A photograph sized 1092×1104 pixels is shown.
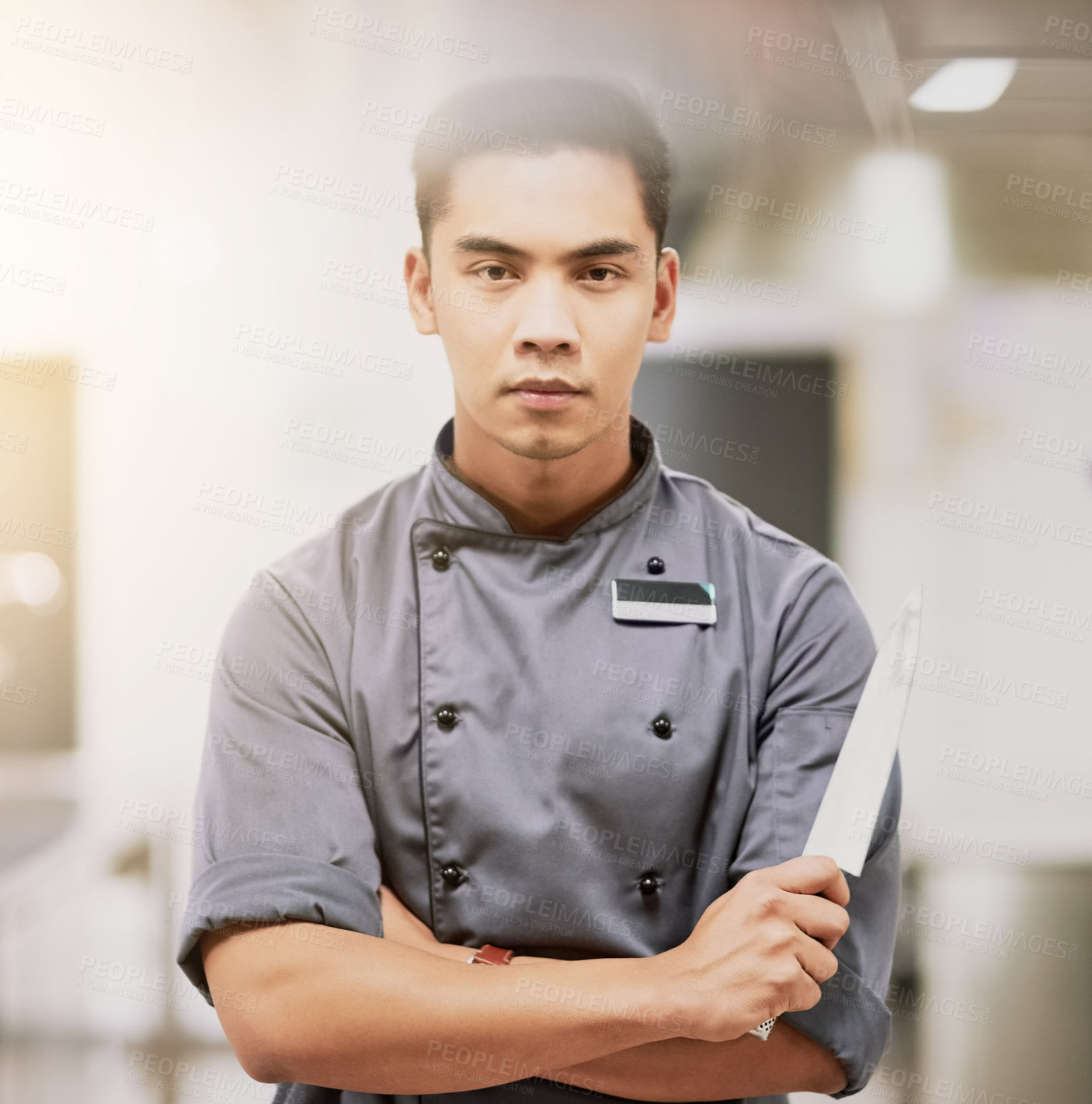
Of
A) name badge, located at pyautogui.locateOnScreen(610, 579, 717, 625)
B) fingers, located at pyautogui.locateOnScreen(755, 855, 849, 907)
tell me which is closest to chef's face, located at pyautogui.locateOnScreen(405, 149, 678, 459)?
name badge, located at pyautogui.locateOnScreen(610, 579, 717, 625)

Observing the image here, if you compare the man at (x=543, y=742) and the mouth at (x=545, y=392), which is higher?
the mouth at (x=545, y=392)

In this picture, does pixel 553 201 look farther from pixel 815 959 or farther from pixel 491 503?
pixel 815 959

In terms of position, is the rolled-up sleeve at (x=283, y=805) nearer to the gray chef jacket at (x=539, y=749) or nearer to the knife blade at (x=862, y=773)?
the gray chef jacket at (x=539, y=749)

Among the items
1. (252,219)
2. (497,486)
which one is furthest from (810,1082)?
(252,219)

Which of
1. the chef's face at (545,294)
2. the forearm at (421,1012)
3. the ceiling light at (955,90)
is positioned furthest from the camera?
the ceiling light at (955,90)

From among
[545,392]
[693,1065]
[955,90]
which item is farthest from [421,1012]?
[955,90]

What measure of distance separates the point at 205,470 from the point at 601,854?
0.45 m

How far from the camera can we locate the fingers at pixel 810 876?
2.17 feet

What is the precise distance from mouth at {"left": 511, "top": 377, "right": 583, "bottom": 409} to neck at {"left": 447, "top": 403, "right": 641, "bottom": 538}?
44 mm

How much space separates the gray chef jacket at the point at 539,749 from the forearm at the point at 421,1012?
0.17 feet

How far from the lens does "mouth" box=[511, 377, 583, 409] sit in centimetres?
74

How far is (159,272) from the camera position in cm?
83

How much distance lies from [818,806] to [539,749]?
0.67 ft

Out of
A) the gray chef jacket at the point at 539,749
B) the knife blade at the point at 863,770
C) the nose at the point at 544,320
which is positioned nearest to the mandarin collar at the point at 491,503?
the gray chef jacket at the point at 539,749
